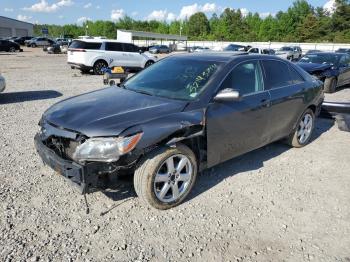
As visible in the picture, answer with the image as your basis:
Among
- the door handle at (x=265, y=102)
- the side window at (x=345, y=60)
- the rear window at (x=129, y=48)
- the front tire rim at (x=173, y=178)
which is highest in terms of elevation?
the rear window at (x=129, y=48)

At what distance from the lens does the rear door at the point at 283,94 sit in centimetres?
488

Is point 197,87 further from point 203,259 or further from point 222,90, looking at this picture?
point 203,259

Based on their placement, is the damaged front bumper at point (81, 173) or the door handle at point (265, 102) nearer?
the damaged front bumper at point (81, 173)

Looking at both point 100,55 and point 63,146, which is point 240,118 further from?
point 100,55

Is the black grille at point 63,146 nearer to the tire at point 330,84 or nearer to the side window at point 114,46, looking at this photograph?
the tire at point 330,84

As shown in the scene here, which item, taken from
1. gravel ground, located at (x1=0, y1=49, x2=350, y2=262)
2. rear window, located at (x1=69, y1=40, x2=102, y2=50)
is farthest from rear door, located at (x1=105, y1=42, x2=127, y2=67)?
gravel ground, located at (x1=0, y1=49, x2=350, y2=262)

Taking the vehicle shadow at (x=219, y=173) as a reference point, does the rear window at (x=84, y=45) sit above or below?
above

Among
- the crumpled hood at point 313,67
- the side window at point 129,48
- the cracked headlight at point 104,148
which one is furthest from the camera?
the side window at point 129,48

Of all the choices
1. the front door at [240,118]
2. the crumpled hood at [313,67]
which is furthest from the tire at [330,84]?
the front door at [240,118]

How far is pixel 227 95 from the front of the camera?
384cm

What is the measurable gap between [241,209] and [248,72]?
1863mm

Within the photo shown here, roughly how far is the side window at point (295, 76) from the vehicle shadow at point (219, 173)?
1.17m

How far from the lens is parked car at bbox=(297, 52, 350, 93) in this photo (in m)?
11.8

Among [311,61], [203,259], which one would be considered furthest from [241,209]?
[311,61]
